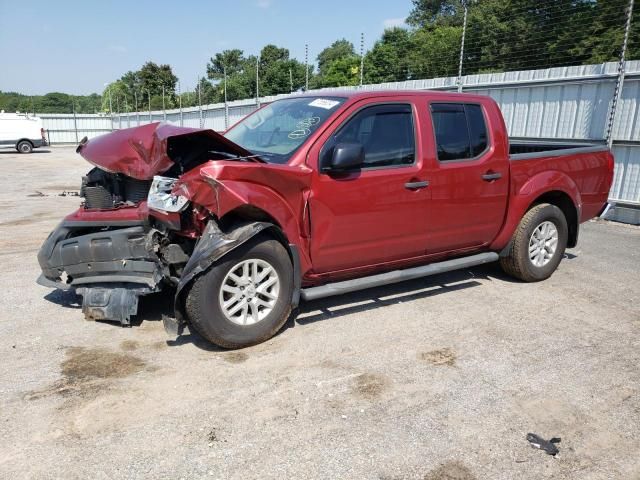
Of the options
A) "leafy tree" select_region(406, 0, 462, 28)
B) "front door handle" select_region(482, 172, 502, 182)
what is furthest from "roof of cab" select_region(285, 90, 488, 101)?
"leafy tree" select_region(406, 0, 462, 28)

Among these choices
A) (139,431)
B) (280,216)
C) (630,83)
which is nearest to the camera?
(139,431)

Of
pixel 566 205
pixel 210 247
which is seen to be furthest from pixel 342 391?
pixel 566 205

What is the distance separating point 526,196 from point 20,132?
1127 inches

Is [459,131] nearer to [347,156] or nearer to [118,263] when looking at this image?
[347,156]

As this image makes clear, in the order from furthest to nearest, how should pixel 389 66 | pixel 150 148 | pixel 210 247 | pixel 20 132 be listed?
pixel 20 132, pixel 389 66, pixel 150 148, pixel 210 247

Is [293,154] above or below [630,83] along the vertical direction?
below

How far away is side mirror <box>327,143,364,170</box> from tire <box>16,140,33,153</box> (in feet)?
93.7

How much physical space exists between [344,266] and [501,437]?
184cm

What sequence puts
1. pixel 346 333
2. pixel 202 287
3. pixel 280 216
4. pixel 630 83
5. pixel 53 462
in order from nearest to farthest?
pixel 53 462
pixel 202 287
pixel 280 216
pixel 346 333
pixel 630 83

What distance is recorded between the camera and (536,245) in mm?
5457

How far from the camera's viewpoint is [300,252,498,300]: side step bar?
13.2 feet

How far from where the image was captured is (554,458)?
8.79ft

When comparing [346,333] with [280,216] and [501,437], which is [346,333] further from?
[501,437]

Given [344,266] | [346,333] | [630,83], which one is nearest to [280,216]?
[344,266]
